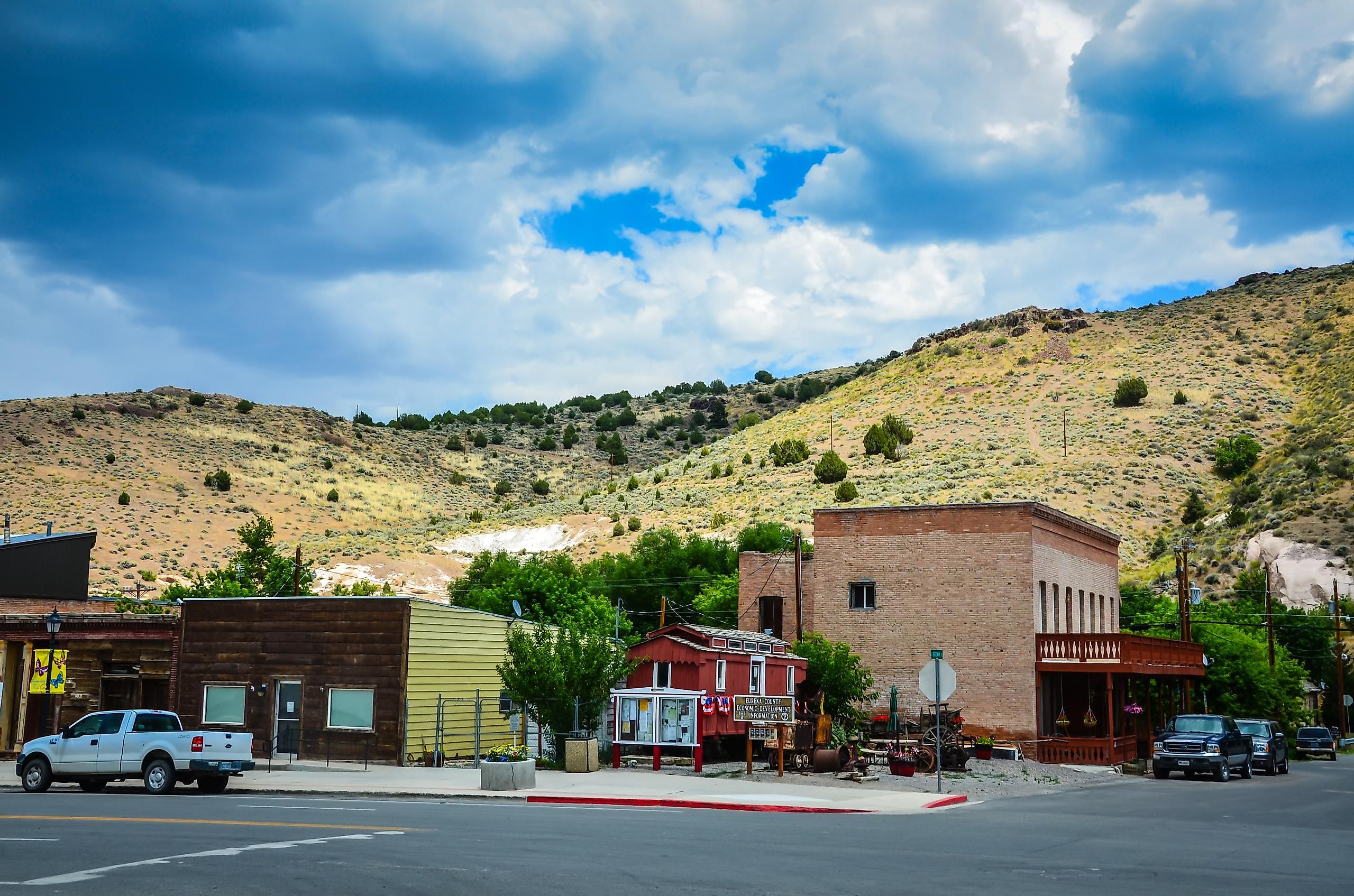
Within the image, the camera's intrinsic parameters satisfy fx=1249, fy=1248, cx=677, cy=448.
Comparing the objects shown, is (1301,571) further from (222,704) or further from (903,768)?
(222,704)

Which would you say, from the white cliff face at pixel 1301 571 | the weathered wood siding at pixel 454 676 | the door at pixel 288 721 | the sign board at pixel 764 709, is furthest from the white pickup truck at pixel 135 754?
the white cliff face at pixel 1301 571

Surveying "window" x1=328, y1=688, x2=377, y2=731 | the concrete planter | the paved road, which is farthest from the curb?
"window" x1=328, y1=688, x2=377, y2=731

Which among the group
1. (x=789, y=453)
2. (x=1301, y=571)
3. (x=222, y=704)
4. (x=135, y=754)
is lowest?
(x=135, y=754)

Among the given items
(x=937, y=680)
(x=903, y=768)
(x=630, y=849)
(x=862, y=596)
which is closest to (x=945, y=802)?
(x=937, y=680)

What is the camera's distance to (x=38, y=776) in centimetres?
2573

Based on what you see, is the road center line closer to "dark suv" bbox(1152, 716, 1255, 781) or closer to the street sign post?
the street sign post

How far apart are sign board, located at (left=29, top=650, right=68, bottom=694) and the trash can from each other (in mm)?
13804

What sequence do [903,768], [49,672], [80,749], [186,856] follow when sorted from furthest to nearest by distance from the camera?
1. [49,672]
2. [903,768]
3. [80,749]
4. [186,856]

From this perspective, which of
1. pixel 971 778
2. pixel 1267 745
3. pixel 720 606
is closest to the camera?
pixel 971 778

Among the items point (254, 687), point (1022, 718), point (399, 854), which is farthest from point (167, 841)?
point (1022, 718)

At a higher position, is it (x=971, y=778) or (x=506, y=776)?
(x=506, y=776)

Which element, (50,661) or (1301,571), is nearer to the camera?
(50,661)

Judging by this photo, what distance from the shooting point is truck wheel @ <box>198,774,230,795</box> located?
25844 millimetres

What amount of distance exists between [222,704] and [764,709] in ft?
50.8
